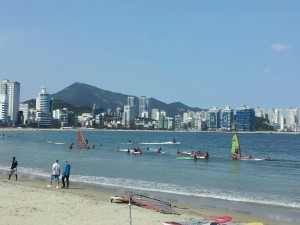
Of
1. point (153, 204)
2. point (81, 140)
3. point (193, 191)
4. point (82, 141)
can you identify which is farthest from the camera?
point (82, 141)

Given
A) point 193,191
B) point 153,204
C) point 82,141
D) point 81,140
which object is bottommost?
point 193,191

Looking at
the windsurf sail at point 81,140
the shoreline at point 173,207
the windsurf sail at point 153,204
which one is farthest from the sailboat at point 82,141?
the windsurf sail at point 153,204

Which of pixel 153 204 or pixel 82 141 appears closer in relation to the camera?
pixel 153 204

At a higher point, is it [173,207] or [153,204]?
[153,204]

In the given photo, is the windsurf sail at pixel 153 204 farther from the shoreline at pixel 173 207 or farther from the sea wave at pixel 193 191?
the sea wave at pixel 193 191

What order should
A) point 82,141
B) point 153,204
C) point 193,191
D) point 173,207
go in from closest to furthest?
point 153,204
point 173,207
point 193,191
point 82,141

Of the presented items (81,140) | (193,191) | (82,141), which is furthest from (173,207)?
(82,141)

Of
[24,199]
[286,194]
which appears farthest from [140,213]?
[286,194]

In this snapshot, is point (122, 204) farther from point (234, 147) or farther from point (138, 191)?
point (234, 147)

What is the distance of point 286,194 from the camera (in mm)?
24078

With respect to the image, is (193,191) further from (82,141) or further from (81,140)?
(82,141)

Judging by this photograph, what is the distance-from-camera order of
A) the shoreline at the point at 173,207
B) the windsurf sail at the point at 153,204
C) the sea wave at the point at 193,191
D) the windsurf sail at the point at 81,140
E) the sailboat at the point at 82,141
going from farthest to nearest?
the windsurf sail at the point at 81,140 < the sailboat at the point at 82,141 < the sea wave at the point at 193,191 < the windsurf sail at the point at 153,204 < the shoreline at the point at 173,207

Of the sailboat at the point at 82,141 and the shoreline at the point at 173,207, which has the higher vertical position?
the sailboat at the point at 82,141

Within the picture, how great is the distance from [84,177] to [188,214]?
14382 millimetres
